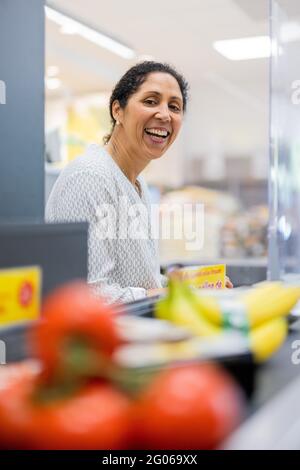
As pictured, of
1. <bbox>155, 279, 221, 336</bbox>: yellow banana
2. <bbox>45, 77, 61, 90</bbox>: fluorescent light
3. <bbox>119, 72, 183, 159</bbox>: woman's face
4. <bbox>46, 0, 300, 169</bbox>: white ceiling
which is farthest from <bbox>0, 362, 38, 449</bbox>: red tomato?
<bbox>45, 77, 61, 90</bbox>: fluorescent light

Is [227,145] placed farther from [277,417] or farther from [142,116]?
[277,417]

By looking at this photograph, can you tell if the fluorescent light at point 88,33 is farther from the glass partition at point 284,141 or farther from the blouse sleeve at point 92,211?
the blouse sleeve at point 92,211

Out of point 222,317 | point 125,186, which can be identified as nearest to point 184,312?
point 222,317

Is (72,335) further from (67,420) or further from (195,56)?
(195,56)

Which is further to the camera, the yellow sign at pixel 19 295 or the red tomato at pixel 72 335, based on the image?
the yellow sign at pixel 19 295

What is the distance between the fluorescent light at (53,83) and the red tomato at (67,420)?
25.0 feet

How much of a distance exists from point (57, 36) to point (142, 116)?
4356 mm

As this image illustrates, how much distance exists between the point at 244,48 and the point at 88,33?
5.46ft

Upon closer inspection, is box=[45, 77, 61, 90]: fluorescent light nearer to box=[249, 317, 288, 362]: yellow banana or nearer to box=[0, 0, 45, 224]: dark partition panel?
box=[0, 0, 45, 224]: dark partition panel

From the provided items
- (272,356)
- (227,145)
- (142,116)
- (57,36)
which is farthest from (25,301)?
(227,145)

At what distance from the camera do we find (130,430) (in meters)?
0.56

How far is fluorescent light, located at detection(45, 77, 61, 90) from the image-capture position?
7.88m

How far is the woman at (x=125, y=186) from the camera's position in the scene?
1793 millimetres

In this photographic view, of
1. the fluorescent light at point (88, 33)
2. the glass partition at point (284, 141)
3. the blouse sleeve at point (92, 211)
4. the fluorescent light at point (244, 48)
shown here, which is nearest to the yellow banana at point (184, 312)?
the blouse sleeve at point (92, 211)
